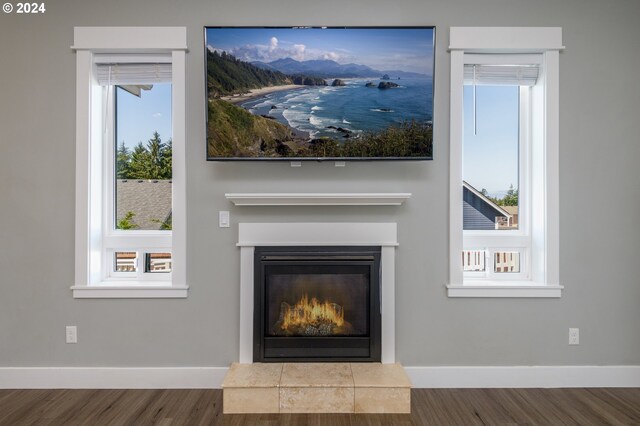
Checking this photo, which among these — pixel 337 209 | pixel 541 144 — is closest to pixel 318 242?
pixel 337 209

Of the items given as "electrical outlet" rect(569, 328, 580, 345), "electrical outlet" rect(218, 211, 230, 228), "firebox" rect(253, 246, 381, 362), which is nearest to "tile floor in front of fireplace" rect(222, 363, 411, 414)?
"firebox" rect(253, 246, 381, 362)

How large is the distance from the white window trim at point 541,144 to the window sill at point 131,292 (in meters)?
1.81

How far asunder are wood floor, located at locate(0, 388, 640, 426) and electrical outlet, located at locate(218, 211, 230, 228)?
109cm

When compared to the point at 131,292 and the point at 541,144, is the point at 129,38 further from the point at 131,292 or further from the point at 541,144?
the point at 541,144

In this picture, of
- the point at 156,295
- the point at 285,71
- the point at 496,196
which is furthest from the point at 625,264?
the point at 156,295

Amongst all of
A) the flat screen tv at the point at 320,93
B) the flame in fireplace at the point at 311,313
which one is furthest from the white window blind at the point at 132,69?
the flame in fireplace at the point at 311,313

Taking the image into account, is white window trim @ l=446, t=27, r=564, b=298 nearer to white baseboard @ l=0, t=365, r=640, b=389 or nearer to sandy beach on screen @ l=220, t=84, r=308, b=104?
white baseboard @ l=0, t=365, r=640, b=389

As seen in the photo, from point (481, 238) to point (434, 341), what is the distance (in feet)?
2.56

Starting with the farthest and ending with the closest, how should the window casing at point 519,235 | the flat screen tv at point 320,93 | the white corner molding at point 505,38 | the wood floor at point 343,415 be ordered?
1. the window casing at point 519,235
2. the white corner molding at point 505,38
3. the flat screen tv at point 320,93
4. the wood floor at point 343,415

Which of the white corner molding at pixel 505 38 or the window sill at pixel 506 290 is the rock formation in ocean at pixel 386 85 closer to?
the white corner molding at pixel 505 38

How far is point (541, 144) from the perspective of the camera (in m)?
2.73

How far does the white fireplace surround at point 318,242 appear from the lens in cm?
269

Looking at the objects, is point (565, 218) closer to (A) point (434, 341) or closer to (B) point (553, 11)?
(A) point (434, 341)

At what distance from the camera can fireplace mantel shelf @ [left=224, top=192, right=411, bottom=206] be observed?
258 cm
